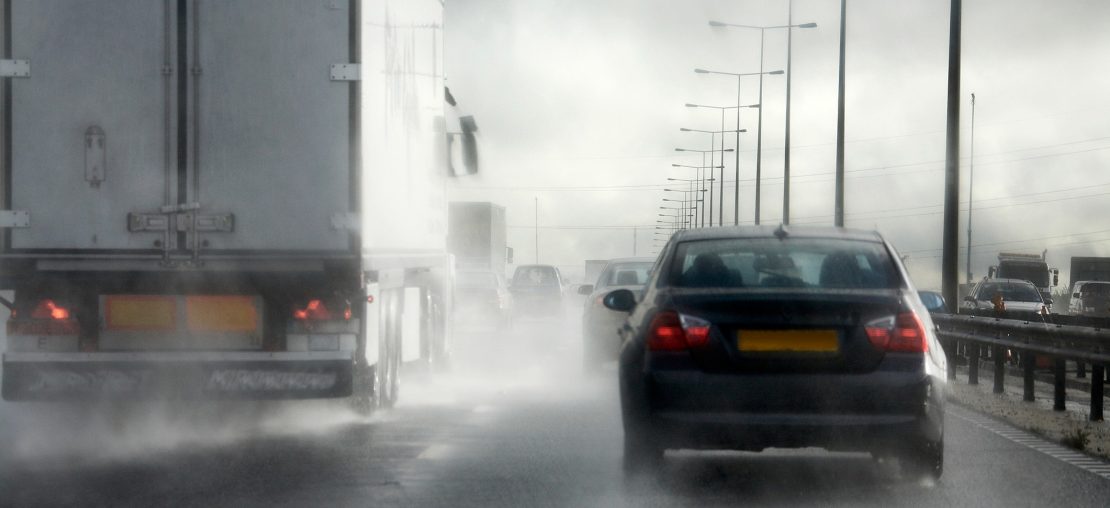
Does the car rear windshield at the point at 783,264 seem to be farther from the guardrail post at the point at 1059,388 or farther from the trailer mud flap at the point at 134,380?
the guardrail post at the point at 1059,388

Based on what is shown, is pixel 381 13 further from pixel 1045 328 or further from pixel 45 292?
pixel 1045 328

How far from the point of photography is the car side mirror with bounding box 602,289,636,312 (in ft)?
33.9

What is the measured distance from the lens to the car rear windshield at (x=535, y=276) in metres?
48.9

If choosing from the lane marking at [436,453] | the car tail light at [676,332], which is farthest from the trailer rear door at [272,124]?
the car tail light at [676,332]

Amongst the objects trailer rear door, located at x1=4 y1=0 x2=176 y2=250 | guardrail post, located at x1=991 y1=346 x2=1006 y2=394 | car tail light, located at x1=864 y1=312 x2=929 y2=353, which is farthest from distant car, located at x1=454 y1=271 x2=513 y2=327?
car tail light, located at x1=864 y1=312 x2=929 y2=353

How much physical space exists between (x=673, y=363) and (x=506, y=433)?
385 cm

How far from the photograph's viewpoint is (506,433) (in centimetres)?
1209

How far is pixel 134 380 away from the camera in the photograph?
10.7 metres

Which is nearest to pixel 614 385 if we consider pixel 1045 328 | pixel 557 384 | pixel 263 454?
pixel 557 384

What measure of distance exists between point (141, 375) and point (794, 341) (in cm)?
457

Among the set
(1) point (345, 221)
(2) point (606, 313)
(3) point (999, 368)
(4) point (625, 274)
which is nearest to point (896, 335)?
(1) point (345, 221)

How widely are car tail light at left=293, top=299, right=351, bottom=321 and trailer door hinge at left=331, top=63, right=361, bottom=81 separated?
150cm

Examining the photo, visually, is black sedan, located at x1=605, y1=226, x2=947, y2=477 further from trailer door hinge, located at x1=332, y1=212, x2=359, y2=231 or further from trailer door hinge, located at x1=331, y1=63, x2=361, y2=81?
trailer door hinge, located at x1=331, y1=63, x2=361, y2=81

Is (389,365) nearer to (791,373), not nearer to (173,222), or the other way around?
(173,222)
